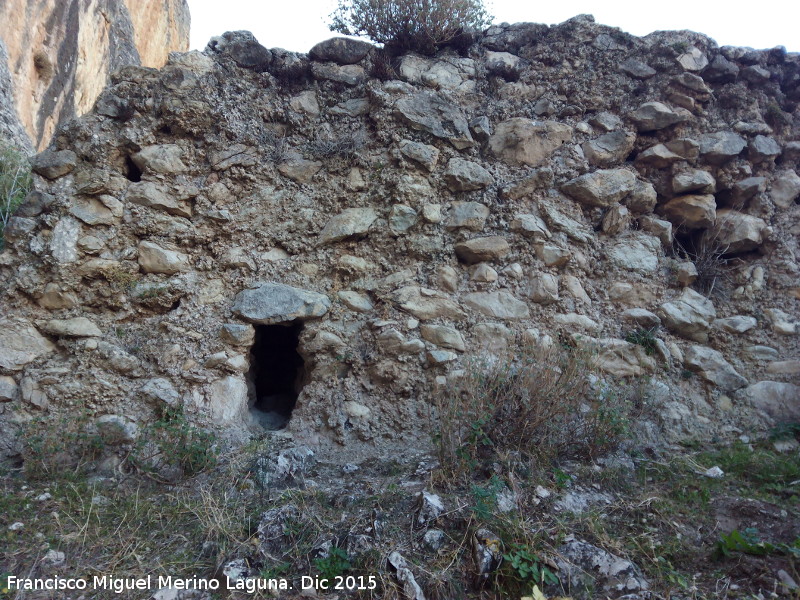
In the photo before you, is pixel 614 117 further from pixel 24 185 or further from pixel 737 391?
pixel 24 185

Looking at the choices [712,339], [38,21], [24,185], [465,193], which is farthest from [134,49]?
[712,339]

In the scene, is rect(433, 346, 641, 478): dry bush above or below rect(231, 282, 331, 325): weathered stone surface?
below

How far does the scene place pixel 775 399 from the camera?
3.85 metres

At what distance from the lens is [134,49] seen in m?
11.0

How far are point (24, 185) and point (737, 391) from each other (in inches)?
224

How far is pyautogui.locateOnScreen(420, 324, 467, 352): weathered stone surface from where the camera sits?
376 centimetres

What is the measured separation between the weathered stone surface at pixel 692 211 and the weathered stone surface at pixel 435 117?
169 centimetres

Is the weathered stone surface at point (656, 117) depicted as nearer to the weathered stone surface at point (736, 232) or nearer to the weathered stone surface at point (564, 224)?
the weathered stone surface at point (736, 232)

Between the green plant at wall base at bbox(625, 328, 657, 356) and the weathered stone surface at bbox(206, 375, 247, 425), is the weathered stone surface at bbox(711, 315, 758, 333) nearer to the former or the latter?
the green plant at wall base at bbox(625, 328, 657, 356)

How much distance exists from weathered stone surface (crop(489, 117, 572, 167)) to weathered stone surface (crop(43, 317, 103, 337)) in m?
3.10

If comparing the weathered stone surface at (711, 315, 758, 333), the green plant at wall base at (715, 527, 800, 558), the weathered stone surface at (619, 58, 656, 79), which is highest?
the weathered stone surface at (619, 58, 656, 79)

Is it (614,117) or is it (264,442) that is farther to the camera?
(614,117)

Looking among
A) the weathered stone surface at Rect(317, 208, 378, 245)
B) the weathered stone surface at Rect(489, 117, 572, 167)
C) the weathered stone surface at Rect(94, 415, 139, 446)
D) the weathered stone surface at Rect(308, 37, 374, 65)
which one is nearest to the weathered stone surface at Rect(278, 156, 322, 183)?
the weathered stone surface at Rect(317, 208, 378, 245)

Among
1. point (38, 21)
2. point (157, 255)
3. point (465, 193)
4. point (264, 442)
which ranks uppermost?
point (38, 21)
